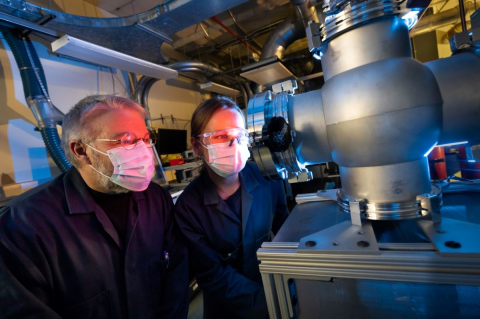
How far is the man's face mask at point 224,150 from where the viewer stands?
102cm

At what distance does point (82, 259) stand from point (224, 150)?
0.67 metres

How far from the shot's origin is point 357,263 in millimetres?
342

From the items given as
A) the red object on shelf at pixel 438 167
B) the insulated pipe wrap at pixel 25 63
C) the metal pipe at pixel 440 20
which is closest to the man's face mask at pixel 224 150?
the red object on shelf at pixel 438 167

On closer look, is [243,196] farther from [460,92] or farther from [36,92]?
[36,92]

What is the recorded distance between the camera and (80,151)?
89cm

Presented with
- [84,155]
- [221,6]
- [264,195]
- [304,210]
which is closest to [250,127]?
[304,210]

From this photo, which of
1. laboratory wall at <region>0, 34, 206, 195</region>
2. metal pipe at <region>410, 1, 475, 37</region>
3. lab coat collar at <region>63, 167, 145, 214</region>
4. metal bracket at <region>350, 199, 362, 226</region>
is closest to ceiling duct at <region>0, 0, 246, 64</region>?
laboratory wall at <region>0, 34, 206, 195</region>

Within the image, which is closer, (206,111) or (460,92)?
(460,92)

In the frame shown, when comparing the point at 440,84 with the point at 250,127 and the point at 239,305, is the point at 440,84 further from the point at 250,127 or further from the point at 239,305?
A: the point at 239,305

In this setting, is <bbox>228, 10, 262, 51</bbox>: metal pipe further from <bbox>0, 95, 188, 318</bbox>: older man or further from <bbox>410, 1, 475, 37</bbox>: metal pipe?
<bbox>0, 95, 188, 318</bbox>: older man

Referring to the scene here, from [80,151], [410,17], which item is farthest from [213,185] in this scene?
[410,17]

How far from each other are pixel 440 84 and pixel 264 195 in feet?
2.60

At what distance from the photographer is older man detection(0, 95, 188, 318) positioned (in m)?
0.66

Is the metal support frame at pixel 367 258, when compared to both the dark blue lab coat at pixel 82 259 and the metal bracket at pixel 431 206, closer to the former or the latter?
the metal bracket at pixel 431 206
